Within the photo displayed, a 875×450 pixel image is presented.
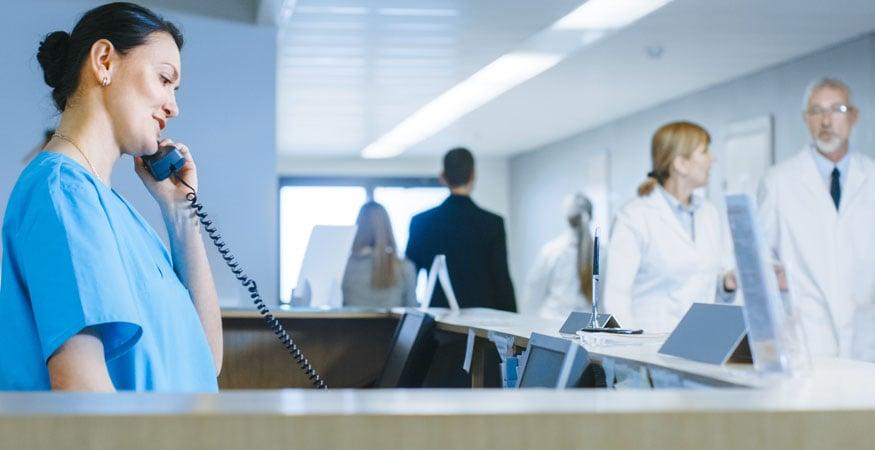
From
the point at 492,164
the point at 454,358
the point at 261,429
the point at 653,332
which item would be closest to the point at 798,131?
the point at 454,358

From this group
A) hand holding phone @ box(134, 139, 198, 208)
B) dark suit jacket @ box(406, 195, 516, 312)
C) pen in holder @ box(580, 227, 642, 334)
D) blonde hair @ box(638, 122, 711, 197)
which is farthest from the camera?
dark suit jacket @ box(406, 195, 516, 312)

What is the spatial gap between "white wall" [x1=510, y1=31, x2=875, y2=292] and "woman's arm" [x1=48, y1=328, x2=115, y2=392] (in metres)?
6.79

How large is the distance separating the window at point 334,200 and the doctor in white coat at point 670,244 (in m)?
12.9

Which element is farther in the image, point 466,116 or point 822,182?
point 466,116

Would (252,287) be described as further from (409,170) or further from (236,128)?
(409,170)

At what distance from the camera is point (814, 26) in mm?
7348

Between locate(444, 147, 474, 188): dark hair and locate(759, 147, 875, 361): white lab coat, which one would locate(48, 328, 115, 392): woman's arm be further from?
locate(444, 147, 474, 188): dark hair

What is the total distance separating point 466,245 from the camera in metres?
5.16

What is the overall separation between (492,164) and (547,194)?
83.6 inches

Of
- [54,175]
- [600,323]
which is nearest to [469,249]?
[600,323]

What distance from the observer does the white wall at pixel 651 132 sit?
7.75m

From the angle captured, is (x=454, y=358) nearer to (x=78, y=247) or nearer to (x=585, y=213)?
(x=78, y=247)

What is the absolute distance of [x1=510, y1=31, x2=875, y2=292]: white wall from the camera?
25.4 feet

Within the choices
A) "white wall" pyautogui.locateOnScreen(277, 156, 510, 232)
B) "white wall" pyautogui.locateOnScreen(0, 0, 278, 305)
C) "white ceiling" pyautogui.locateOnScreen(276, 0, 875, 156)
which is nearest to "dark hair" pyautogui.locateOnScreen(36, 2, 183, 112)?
"white wall" pyautogui.locateOnScreen(0, 0, 278, 305)
